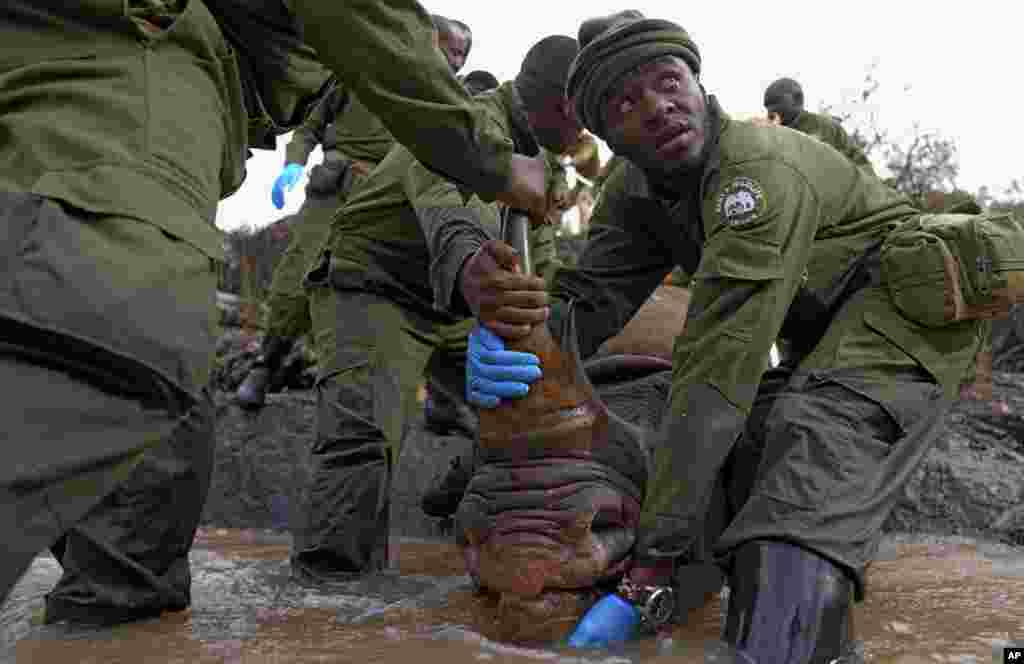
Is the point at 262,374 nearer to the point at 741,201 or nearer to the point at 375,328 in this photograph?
the point at 375,328

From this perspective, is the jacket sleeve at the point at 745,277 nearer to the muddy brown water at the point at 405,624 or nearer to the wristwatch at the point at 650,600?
the wristwatch at the point at 650,600

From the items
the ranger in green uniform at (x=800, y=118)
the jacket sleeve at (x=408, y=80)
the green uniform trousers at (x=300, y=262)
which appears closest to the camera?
the jacket sleeve at (x=408, y=80)

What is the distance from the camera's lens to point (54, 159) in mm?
1451

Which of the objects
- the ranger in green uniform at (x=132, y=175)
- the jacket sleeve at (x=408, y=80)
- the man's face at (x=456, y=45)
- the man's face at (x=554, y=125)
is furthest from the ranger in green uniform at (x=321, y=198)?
the jacket sleeve at (x=408, y=80)

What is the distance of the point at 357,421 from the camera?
331cm

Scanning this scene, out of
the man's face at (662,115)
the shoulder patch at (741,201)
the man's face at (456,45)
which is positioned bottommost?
the shoulder patch at (741,201)

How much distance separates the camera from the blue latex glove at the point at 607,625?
2258mm

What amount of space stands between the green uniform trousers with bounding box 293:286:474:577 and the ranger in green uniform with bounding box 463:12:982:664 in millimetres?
726

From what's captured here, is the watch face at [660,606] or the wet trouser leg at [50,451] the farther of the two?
the watch face at [660,606]

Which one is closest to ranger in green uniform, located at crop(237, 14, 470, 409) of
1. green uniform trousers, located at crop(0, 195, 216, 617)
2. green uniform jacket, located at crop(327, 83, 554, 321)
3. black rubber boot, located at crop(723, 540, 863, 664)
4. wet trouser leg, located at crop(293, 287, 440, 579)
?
green uniform jacket, located at crop(327, 83, 554, 321)

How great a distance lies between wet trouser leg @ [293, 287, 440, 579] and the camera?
3262mm

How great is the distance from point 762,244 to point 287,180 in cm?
358

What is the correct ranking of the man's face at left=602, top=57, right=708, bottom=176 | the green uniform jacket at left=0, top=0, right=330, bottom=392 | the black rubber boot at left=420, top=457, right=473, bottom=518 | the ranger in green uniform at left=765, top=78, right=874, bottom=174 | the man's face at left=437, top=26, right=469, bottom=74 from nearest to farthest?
the green uniform jacket at left=0, top=0, right=330, bottom=392
the man's face at left=602, top=57, right=708, bottom=176
the black rubber boot at left=420, top=457, right=473, bottom=518
the man's face at left=437, top=26, right=469, bottom=74
the ranger in green uniform at left=765, top=78, right=874, bottom=174

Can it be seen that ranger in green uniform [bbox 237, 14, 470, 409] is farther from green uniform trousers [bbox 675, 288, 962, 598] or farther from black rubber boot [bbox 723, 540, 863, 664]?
black rubber boot [bbox 723, 540, 863, 664]
